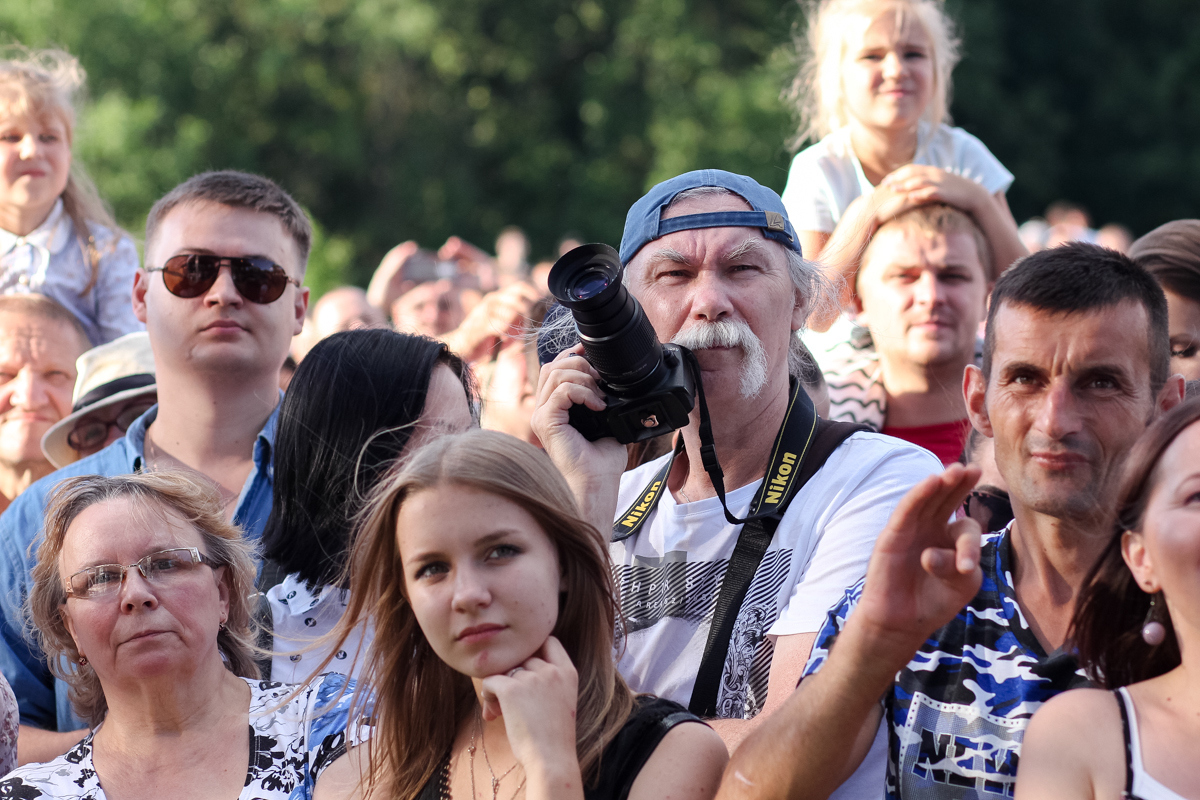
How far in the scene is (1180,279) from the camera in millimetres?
3629

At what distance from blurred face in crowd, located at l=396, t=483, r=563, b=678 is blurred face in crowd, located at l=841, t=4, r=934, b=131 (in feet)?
9.26

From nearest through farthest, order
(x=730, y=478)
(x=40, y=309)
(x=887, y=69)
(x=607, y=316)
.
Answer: (x=607, y=316), (x=730, y=478), (x=40, y=309), (x=887, y=69)

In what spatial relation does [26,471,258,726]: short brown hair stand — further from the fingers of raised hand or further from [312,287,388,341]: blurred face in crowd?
[312,287,388,341]: blurred face in crowd

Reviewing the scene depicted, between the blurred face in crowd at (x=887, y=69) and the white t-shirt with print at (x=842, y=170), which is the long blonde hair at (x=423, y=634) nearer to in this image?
the white t-shirt with print at (x=842, y=170)

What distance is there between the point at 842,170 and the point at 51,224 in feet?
9.72

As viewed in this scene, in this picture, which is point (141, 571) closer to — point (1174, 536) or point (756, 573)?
point (756, 573)

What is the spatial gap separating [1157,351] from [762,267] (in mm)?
856

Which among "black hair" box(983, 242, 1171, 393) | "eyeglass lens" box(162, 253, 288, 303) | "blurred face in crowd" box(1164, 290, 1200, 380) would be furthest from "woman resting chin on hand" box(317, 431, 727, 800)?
"blurred face in crowd" box(1164, 290, 1200, 380)

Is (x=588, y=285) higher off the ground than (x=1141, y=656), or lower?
higher

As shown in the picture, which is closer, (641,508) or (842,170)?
(641,508)

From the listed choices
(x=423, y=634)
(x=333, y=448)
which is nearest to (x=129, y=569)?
(x=333, y=448)

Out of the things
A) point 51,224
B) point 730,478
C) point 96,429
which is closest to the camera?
point 730,478

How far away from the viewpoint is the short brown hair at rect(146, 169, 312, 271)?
3748 mm

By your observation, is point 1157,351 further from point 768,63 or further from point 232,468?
point 768,63
